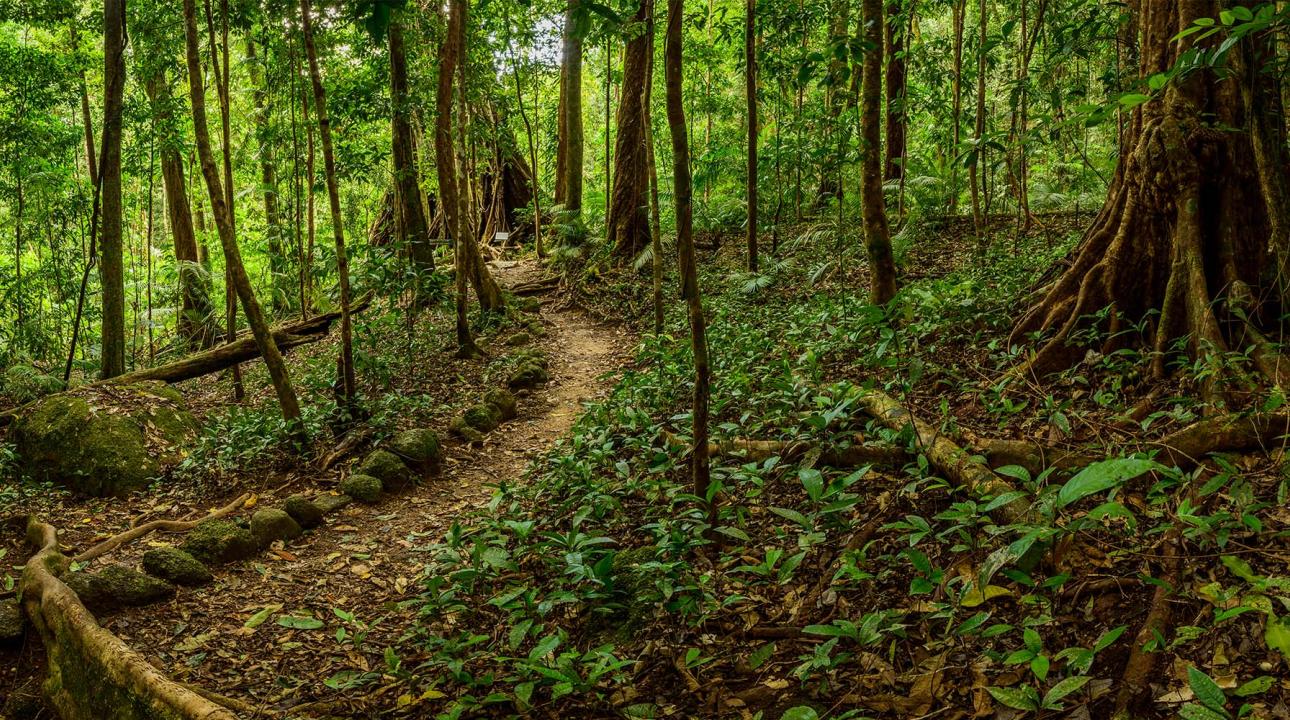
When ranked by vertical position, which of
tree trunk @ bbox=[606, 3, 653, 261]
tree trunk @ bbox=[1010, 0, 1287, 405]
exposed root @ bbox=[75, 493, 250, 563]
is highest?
tree trunk @ bbox=[606, 3, 653, 261]

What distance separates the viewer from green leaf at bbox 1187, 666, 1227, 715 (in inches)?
80.8

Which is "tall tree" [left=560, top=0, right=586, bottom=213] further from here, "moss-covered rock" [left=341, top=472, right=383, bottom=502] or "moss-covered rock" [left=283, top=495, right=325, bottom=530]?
"moss-covered rock" [left=283, top=495, right=325, bottom=530]

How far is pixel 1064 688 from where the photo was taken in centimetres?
232

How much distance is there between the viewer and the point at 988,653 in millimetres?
2684

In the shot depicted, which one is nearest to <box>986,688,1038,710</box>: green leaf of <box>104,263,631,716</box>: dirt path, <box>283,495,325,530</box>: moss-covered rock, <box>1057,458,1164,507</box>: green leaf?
<box>1057,458,1164,507</box>: green leaf

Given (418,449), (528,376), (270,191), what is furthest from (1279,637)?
(270,191)

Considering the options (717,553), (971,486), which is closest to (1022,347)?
(971,486)

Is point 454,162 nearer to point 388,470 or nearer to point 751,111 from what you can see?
point 751,111

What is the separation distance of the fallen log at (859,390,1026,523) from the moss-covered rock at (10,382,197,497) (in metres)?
6.94

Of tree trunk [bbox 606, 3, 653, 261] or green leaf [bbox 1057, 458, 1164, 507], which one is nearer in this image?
green leaf [bbox 1057, 458, 1164, 507]

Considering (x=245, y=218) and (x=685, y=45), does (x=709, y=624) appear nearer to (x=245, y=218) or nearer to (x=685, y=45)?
(x=685, y=45)

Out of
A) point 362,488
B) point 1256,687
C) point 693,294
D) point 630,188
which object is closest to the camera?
point 1256,687

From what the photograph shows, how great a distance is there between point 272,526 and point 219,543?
0.41 m

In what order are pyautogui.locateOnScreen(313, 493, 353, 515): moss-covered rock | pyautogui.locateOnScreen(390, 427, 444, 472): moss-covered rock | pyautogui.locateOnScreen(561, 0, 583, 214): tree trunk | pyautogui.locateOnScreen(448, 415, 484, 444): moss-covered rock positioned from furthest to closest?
pyautogui.locateOnScreen(561, 0, 583, 214): tree trunk < pyautogui.locateOnScreen(448, 415, 484, 444): moss-covered rock < pyautogui.locateOnScreen(390, 427, 444, 472): moss-covered rock < pyautogui.locateOnScreen(313, 493, 353, 515): moss-covered rock
